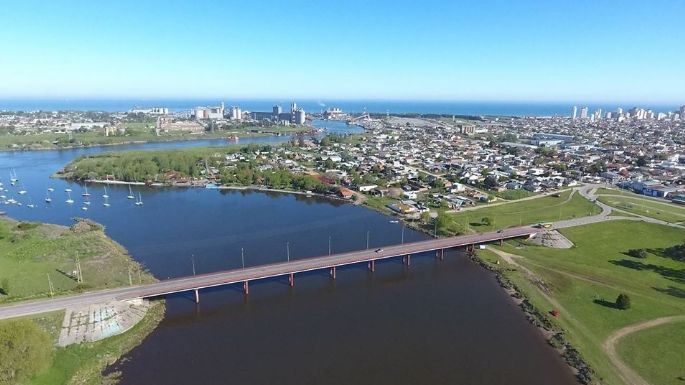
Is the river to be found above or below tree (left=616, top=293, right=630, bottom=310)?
below

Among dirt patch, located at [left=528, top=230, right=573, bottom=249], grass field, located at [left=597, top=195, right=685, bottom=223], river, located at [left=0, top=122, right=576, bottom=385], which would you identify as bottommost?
river, located at [left=0, top=122, right=576, bottom=385]

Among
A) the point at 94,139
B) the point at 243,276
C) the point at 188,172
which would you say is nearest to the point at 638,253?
the point at 243,276

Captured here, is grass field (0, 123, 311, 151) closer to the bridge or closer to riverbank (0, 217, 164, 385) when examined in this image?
riverbank (0, 217, 164, 385)

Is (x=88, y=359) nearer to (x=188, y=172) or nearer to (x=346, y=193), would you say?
(x=346, y=193)

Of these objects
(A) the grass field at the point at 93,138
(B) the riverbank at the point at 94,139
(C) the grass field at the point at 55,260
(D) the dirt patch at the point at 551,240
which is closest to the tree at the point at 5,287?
(C) the grass field at the point at 55,260

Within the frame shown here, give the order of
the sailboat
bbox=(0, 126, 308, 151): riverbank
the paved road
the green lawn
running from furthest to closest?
1. bbox=(0, 126, 308, 151): riverbank
2. the sailboat
3. the paved road
4. the green lawn

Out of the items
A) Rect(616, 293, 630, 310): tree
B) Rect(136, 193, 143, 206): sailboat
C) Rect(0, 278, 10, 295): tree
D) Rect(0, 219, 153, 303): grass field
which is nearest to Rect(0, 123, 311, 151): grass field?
Rect(136, 193, 143, 206): sailboat

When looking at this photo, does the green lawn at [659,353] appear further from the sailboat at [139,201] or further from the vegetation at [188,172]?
the sailboat at [139,201]
